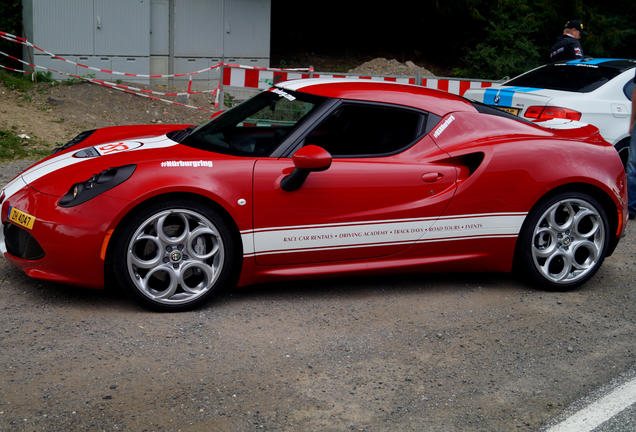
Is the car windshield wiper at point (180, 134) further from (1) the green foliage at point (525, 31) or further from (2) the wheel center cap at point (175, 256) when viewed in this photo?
(1) the green foliage at point (525, 31)

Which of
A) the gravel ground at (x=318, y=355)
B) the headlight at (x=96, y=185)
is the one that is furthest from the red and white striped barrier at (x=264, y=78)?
the headlight at (x=96, y=185)

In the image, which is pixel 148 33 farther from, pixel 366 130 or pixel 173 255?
pixel 173 255

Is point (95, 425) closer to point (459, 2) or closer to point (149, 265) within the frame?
point (149, 265)

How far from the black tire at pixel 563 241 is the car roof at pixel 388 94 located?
88 centimetres

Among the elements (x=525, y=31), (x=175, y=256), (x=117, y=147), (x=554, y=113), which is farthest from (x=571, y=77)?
(x=525, y=31)

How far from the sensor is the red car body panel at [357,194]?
4344mm

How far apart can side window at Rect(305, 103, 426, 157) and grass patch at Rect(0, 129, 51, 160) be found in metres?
5.59

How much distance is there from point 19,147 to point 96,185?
5.82 meters

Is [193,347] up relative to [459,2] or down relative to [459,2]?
down

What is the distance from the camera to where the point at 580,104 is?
7.88m

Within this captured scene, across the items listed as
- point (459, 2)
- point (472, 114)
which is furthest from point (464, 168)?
point (459, 2)

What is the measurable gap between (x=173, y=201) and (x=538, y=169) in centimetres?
242

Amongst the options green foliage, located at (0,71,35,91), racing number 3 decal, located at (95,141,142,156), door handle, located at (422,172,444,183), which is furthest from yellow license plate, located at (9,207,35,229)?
green foliage, located at (0,71,35,91)

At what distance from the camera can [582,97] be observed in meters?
7.98
